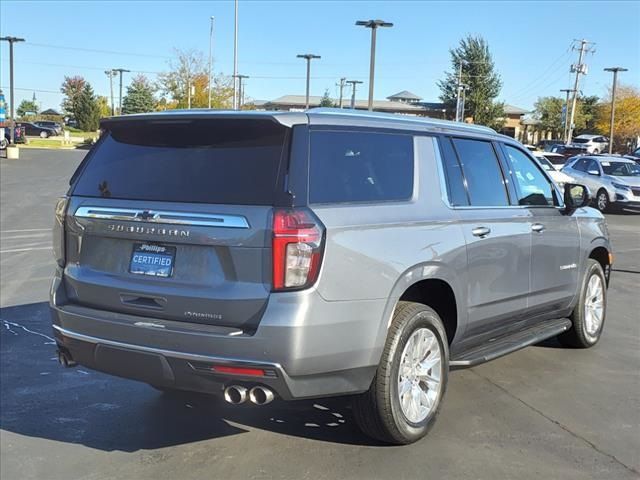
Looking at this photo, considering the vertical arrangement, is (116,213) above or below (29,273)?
above

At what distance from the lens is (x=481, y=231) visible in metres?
4.54

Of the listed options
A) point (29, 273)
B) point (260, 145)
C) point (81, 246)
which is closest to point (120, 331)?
point (81, 246)

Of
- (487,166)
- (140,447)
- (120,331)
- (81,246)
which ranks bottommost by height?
(140,447)

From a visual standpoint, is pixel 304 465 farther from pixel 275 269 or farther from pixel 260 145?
pixel 260 145

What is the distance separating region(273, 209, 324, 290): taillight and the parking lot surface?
0.88 m

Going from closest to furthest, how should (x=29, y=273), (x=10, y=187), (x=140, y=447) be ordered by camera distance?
(x=140, y=447) → (x=29, y=273) → (x=10, y=187)

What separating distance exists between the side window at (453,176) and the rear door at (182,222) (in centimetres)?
139

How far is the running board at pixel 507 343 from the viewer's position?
452 cm

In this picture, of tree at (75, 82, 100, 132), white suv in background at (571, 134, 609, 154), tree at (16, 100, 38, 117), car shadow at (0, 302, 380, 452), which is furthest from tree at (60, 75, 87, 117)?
car shadow at (0, 302, 380, 452)

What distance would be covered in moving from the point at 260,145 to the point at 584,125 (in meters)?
86.6

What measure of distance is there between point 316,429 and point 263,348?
1254 mm

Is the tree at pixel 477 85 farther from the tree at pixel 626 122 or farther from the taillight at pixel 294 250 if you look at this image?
the taillight at pixel 294 250

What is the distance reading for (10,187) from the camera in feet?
71.2

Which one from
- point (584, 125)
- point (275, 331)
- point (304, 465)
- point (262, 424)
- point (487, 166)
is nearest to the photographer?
point (275, 331)
